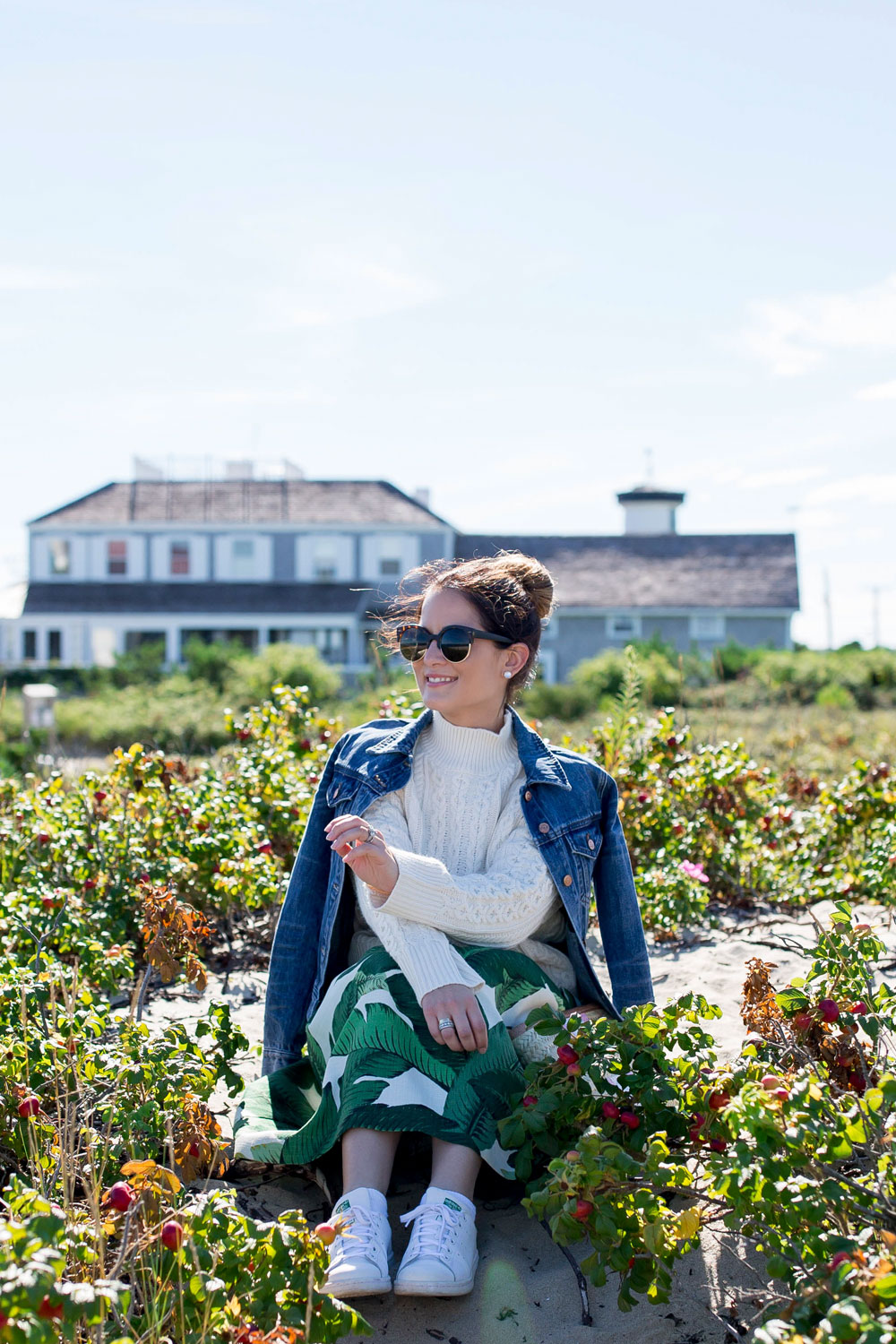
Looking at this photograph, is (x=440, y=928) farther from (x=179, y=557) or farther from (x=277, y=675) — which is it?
(x=179, y=557)

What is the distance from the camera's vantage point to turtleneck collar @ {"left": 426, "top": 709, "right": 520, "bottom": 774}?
3180mm

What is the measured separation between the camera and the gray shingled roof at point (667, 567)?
33.0 meters

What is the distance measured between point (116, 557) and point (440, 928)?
108 ft

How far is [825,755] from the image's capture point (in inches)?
392

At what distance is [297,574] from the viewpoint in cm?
3381

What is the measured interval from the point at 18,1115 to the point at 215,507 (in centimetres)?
3282

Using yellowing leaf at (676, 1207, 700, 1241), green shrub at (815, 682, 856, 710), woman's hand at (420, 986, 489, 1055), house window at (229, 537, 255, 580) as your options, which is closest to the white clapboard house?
house window at (229, 537, 255, 580)

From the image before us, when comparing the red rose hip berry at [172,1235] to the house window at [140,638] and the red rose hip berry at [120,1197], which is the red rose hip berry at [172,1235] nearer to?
the red rose hip berry at [120,1197]

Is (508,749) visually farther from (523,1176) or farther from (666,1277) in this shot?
(666,1277)

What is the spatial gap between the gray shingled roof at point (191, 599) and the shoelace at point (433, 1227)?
30.3 metres

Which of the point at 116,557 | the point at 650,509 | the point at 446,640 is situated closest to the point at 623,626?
the point at 650,509

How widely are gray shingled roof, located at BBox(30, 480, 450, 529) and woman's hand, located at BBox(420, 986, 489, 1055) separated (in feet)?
101

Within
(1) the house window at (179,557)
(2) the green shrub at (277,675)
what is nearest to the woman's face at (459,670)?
(2) the green shrub at (277,675)

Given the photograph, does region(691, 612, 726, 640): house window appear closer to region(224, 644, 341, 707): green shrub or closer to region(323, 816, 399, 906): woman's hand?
region(224, 644, 341, 707): green shrub
